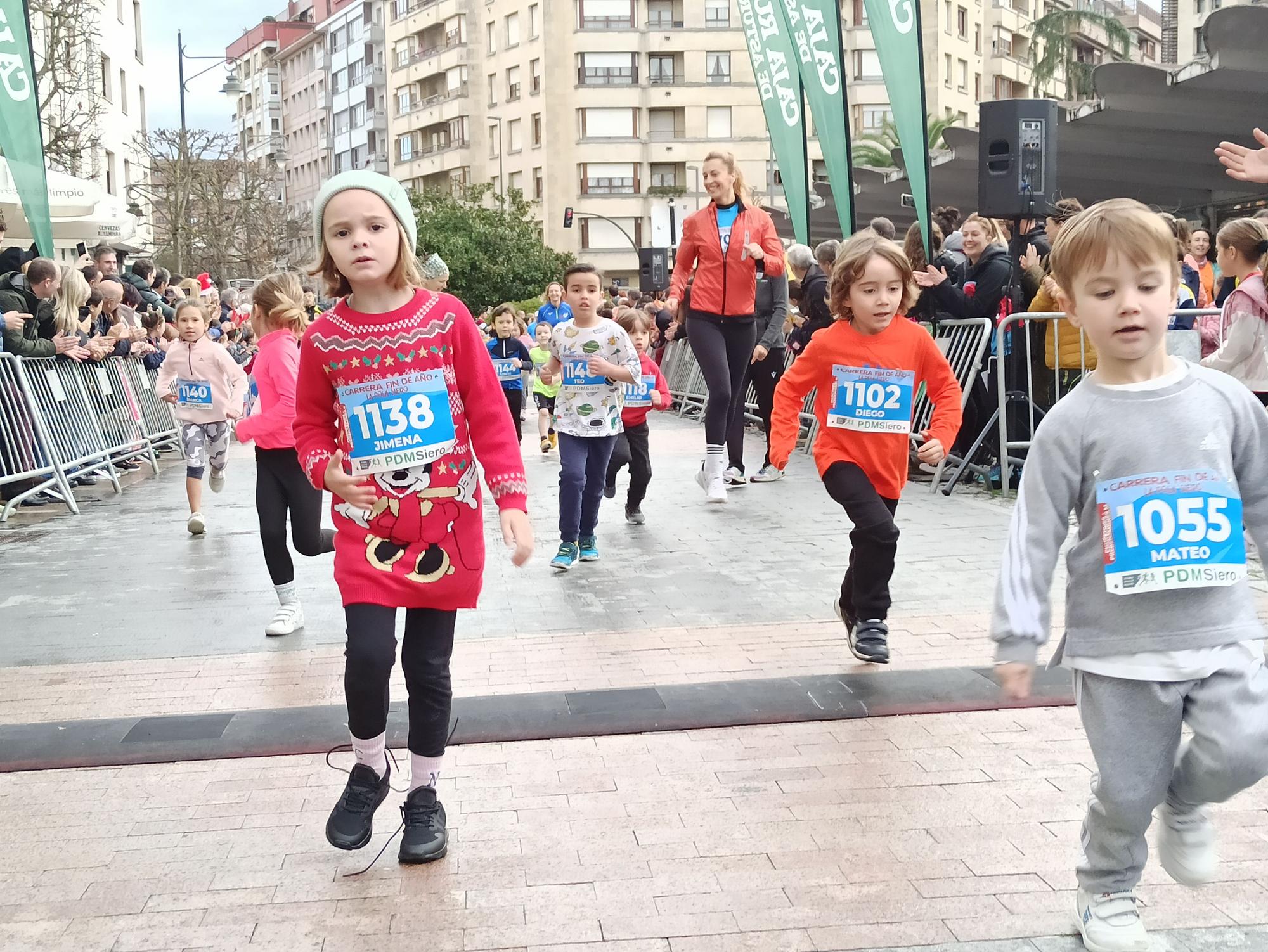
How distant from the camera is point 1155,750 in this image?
9.82 feet

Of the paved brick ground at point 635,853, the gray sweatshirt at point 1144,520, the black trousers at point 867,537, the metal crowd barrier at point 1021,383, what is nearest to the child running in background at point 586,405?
the black trousers at point 867,537

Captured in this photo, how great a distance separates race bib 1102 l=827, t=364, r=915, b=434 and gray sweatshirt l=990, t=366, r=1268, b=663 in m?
2.52

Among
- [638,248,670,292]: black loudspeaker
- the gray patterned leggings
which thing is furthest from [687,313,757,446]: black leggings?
[638,248,670,292]: black loudspeaker

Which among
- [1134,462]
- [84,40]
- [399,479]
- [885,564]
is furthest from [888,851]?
[84,40]

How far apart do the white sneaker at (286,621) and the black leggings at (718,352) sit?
4.29 meters

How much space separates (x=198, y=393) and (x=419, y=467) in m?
7.05

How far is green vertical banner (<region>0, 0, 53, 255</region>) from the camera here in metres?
10.7

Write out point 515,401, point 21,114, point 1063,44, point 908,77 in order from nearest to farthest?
point 21,114 → point 908,77 → point 515,401 → point 1063,44

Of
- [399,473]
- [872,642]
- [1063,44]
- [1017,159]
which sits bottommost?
[872,642]

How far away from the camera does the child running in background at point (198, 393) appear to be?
10344 millimetres

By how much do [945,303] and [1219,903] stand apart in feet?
28.7

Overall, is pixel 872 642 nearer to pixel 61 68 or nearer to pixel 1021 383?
pixel 1021 383

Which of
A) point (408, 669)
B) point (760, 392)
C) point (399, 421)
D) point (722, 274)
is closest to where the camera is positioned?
point (399, 421)

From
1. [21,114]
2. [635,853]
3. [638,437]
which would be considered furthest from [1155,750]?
[21,114]
